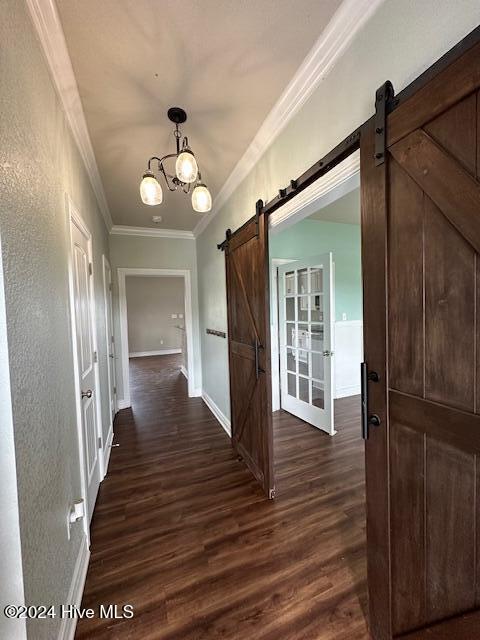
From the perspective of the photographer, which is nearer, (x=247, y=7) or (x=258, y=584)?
(x=247, y=7)

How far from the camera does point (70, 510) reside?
1.32 meters

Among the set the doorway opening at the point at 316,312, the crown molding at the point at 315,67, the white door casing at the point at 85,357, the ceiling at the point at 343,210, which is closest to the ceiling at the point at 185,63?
the crown molding at the point at 315,67

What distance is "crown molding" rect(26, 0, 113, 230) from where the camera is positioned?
1024 millimetres

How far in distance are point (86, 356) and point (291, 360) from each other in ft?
8.00

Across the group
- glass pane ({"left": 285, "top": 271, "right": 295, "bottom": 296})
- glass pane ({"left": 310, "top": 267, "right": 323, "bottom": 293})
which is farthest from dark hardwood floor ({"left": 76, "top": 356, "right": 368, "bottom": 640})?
glass pane ({"left": 285, "top": 271, "right": 295, "bottom": 296})

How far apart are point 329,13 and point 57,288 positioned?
69.1 inches

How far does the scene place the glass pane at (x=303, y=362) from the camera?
126 inches

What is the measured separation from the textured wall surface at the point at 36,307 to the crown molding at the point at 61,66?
61 mm

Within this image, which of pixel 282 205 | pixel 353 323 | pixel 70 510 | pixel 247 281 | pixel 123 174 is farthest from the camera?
pixel 353 323

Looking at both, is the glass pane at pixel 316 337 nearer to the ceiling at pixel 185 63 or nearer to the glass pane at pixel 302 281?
the glass pane at pixel 302 281

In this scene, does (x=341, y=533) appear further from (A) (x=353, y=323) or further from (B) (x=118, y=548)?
(A) (x=353, y=323)

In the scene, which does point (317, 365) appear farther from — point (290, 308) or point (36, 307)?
point (36, 307)

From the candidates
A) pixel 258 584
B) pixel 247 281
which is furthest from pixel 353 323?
pixel 258 584

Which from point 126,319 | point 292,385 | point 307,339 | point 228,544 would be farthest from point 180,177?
point 126,319
